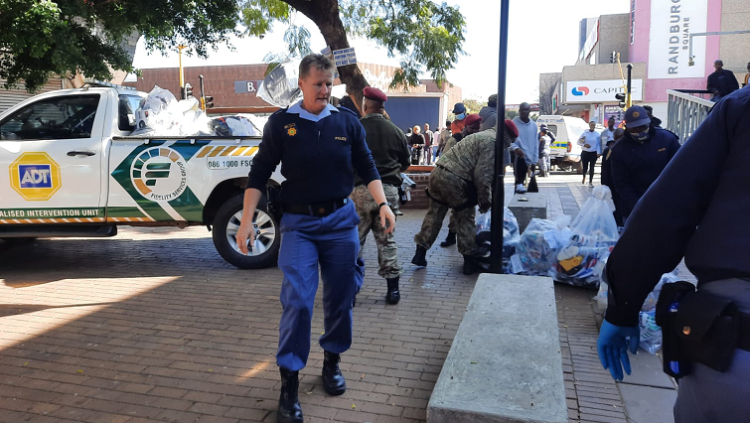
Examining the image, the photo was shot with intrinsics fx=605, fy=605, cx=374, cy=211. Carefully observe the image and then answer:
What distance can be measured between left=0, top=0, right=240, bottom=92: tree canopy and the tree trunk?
1.68 meters

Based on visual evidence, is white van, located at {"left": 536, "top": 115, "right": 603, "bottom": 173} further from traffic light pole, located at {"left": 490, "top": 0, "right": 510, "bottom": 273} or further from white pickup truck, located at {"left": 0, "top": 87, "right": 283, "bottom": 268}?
white pickup truck, located at {"left": 0, "top": 87, "right": 283, "bottom": 268}

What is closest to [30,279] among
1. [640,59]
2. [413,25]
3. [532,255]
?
[532,255]

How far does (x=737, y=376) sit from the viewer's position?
1440 mm

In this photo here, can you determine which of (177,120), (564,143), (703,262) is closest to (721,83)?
(177,120)

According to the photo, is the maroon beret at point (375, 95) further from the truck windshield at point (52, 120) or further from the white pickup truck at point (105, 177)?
the truck windshield at point (52, 120)

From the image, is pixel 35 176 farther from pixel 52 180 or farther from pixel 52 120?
pixel 52 120

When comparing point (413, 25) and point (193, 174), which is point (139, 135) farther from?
point (413, 25)

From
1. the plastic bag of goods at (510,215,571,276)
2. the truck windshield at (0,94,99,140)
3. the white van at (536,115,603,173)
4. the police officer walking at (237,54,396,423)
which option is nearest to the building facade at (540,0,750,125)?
the white van at (536,115,603,173)

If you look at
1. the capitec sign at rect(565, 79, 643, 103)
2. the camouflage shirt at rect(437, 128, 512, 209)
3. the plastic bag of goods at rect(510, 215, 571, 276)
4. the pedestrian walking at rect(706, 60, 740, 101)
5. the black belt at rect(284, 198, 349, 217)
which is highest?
the capitec sign at rect(565, 79, 643, 103)

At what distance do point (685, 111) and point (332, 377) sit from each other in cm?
794

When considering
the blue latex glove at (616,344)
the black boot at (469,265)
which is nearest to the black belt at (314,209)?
the blue latex glove at (616,344)

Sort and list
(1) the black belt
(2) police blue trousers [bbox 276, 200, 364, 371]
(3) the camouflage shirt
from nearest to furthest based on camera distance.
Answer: (2) police blue trousers [bbox 276, 200, 364, 371]
(1) the black belt
(3) the camouflage shirt

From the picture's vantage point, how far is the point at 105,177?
6.75m

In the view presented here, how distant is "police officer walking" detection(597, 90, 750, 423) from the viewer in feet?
4.75
